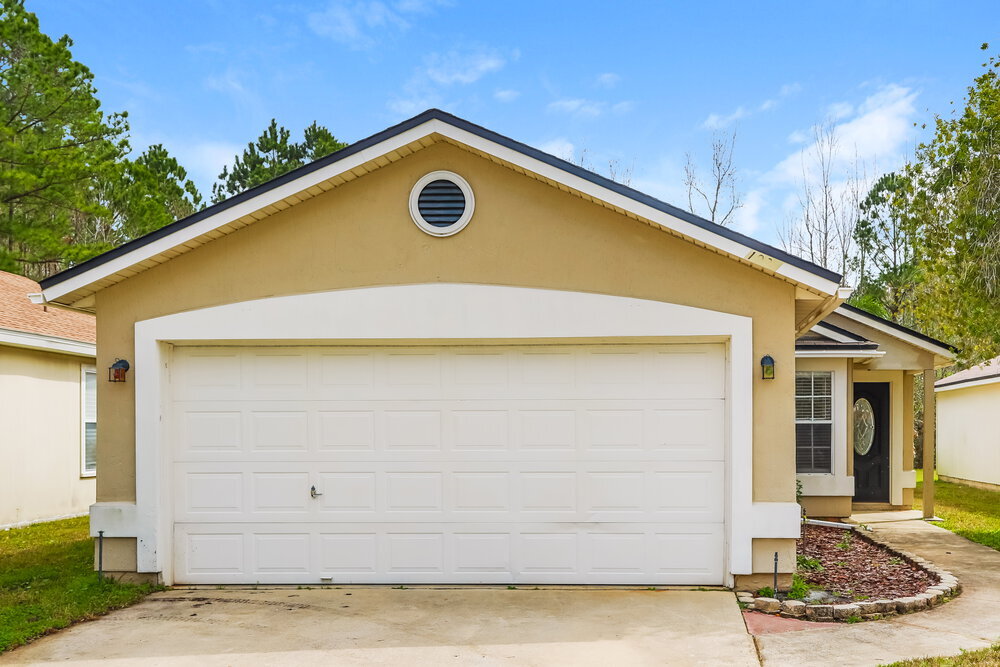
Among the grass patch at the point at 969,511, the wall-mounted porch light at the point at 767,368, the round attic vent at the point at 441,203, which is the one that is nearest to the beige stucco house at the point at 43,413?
the round attic vent at the point at 441,203

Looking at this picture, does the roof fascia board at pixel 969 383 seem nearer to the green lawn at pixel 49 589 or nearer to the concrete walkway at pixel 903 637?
the concrete walkway at pixel 903 637

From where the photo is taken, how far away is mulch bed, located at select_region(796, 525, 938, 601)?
25.9 ft

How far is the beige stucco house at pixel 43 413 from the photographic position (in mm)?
12188

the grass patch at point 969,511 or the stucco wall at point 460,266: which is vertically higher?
the stucco wall at point 460,266

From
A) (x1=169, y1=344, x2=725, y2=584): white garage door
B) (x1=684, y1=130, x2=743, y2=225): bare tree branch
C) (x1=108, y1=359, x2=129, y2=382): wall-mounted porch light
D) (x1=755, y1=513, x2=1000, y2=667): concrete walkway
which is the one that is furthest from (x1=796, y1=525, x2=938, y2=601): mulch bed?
(x1=684, y1=130, x2=743, y2=225): bare tree branch

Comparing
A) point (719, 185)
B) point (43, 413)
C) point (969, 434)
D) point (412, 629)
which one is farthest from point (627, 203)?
point (719, 185)

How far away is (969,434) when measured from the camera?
2033cm

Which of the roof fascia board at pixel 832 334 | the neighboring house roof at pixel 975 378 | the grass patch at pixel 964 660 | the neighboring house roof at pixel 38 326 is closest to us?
the grass patch at pixel 964 660

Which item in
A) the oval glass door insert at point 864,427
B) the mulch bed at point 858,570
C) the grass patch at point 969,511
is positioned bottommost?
the grass patch at point 969,511

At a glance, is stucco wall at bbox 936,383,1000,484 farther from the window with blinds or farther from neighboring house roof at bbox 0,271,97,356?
neighboring house roof at bbox 0,271,97,356

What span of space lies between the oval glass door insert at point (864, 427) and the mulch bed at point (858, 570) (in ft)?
12.6

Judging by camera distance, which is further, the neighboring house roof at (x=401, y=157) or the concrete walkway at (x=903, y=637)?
the neighboring house roof at (x=401, y=157)

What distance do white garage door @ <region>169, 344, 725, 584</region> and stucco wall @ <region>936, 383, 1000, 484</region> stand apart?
13.7 meters

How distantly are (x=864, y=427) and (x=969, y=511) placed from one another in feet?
7.31
